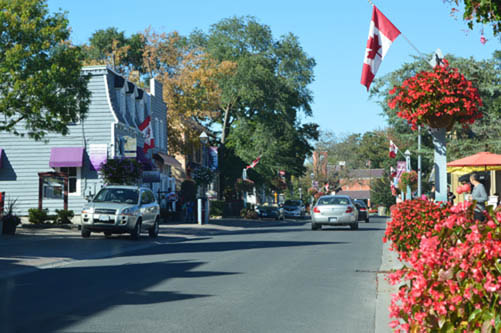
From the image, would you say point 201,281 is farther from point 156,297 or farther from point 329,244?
point 329,244

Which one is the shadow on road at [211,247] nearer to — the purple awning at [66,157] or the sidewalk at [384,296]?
the sidewalk at [384,296]

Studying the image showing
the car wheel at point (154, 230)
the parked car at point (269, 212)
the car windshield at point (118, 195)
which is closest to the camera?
the car windshield at point (118, 195)

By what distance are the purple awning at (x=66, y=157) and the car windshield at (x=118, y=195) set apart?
42.7 feet

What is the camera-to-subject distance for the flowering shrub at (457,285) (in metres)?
3.91

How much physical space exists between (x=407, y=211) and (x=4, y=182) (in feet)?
100

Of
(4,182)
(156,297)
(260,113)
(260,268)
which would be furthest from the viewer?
(260,113)

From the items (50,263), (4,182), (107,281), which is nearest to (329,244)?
(50,263)

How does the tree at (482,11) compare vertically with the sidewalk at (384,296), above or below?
above

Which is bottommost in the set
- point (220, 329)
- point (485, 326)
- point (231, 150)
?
Answer: point (220, 329)

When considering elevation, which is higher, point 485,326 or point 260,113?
point 260,113

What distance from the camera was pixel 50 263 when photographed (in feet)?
52.3

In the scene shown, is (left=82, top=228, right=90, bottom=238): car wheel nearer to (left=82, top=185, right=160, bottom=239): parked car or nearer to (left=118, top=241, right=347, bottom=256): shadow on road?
(left=82, top=185, right=160, bottom=239): parked car

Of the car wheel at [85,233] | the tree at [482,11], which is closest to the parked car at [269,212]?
the car wheel at [85,233]

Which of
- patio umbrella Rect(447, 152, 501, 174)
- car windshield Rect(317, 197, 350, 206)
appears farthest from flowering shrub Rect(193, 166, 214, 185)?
patio umbrella Rect(447, 152, 501, 174)
